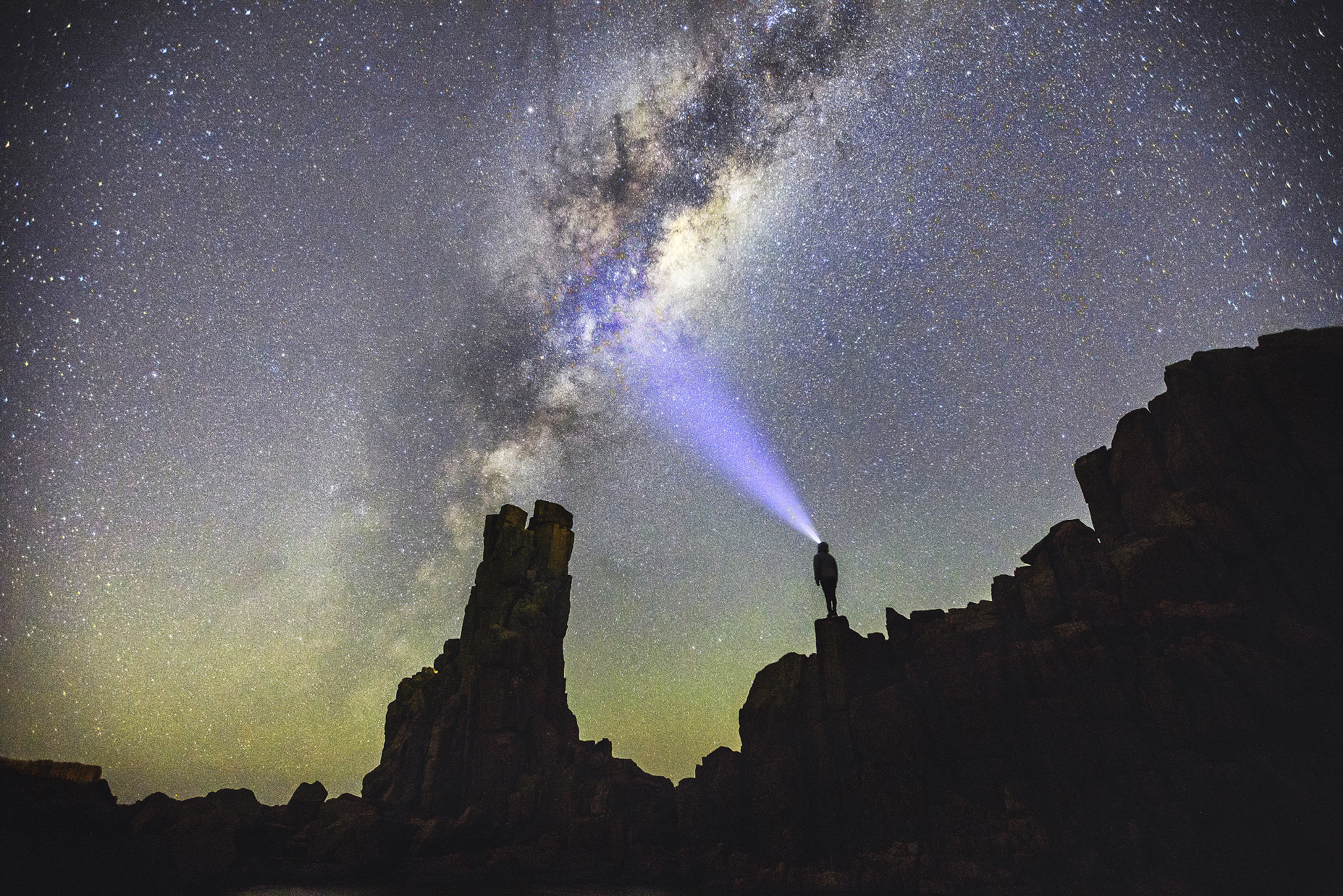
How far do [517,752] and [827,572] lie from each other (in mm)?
27465

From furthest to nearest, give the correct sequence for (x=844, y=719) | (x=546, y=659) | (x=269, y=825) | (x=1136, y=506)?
(x=546, y=659)
(x=269, y=825)
(x=844, y=719)
(x=1136, y=506)

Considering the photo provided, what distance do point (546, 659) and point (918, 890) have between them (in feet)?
105

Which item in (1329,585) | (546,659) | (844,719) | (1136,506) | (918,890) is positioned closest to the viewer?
(1329,585)

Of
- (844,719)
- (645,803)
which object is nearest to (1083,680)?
(844,719)

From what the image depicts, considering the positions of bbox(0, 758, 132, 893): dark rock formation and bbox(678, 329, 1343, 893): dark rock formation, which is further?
bbox(678, 329, 1343, 893): dark rock formation

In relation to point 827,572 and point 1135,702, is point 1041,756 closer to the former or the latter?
point 1135,702

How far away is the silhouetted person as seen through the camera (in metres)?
37.1

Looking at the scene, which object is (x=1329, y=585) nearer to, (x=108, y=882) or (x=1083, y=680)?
(x=1083, y=680)

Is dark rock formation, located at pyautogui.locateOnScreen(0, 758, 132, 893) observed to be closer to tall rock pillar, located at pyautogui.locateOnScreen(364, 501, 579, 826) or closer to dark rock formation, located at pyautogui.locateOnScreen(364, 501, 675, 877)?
dark rock formation, located at pyautogui.locateOnScreen(364, 501, 675, 877)

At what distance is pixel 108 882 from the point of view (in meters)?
25.7

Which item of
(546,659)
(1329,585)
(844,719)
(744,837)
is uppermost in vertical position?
(546,659)

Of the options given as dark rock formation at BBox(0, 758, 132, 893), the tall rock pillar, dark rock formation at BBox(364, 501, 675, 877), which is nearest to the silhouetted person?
dark rock formation at BBox(364, 501, 675, 877)

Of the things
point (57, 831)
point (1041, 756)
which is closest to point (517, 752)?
point (57, 831)

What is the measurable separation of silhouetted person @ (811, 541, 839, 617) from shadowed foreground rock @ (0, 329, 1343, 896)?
→ 157cm
